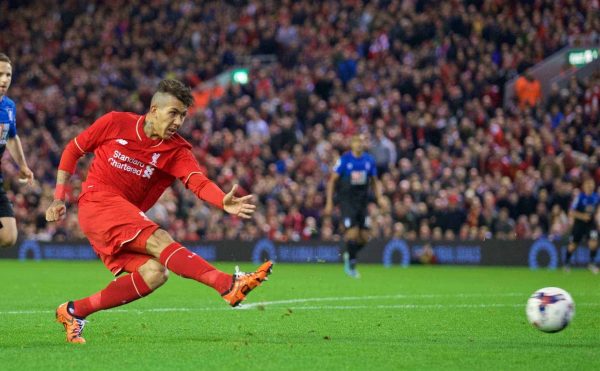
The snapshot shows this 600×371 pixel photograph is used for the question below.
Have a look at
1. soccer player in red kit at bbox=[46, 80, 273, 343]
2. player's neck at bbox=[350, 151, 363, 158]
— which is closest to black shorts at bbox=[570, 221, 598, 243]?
player's neck at bbox=[350, 151, 363, 158]

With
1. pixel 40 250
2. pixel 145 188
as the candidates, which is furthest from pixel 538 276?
pixel 40 250

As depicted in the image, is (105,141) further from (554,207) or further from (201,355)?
(554,207)

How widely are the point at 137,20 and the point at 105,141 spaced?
1081 inches

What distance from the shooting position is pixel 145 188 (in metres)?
8.95

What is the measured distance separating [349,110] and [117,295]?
19.4m

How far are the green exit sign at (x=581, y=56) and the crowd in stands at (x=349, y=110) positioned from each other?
33 centimetres

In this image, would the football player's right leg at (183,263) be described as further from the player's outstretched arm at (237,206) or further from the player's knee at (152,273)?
the player's outstretched arm at (237,206)

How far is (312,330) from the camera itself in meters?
9.77

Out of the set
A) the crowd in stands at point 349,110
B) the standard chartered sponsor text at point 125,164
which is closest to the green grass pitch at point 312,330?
the standard chartered sponsor text at point 125,164

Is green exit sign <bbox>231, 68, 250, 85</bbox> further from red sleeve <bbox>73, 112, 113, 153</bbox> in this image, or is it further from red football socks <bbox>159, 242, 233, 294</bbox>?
red football socks <bbox>159, 242, 233, 294</bbox>

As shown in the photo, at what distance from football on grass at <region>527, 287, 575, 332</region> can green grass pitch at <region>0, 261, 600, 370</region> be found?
159mm

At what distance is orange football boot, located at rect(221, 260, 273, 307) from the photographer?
26.1 feet

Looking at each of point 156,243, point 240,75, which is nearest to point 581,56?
point 240,75

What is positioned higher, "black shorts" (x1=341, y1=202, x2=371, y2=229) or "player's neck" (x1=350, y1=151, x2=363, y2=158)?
"player's neck" (x1=350, y1=151, x2=363, y2=158)
